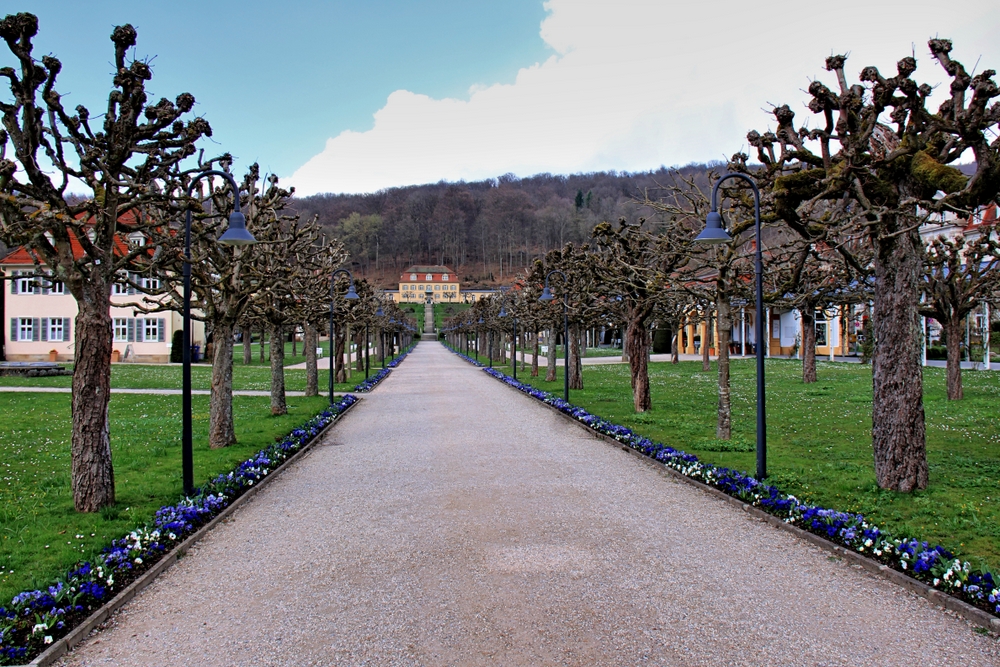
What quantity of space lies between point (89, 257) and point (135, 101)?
78.4 inches

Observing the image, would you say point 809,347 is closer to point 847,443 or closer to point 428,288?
point 847,443

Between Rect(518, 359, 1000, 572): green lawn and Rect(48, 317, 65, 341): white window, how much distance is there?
1420 inches

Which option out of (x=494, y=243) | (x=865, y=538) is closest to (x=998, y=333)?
(x=865, y=538)

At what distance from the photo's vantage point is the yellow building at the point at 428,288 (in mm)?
139000

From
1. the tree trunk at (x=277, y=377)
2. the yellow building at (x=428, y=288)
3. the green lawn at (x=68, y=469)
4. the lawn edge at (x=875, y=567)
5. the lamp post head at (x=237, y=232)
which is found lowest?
the lawn edge at (x=875, y=567)

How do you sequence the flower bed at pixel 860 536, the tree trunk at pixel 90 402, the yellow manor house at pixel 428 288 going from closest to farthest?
the flower bed at pixel 860 536 → the tree trunk at pixel 90 402 → the yellow manor house at pixel 428 288

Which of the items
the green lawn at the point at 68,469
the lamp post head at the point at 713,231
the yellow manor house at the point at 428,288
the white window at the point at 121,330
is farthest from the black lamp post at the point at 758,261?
the yellow manor house at the point at 428,288

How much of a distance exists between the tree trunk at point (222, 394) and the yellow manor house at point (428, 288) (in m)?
126

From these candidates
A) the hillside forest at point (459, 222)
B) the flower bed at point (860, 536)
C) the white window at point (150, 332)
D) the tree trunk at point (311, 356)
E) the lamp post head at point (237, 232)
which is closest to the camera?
the flower bed at point (860, 536)

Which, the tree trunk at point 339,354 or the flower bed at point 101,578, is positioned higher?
the tree trunk at point 339,354

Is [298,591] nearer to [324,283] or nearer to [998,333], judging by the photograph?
[324,283]

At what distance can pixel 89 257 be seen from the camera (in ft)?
25.0

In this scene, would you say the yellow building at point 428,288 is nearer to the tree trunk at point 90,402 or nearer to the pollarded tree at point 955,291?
the pollarded tree at point 955,291

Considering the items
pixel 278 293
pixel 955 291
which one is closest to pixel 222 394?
pixel 278 293
